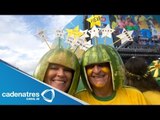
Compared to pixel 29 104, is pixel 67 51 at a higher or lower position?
higher

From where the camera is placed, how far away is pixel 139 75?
468 cm

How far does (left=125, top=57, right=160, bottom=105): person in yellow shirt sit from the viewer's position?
4.61 m

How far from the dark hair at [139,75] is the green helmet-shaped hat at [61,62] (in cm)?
59

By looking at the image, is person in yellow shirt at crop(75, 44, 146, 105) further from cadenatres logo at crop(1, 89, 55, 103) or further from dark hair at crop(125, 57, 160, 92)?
cadenatres logo at crop(1, 89, 55, 103)

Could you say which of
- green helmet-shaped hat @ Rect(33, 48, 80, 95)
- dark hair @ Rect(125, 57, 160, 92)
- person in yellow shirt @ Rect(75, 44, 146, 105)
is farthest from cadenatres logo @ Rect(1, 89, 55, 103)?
dark hair @ Rect(125, 57, 160, 92)

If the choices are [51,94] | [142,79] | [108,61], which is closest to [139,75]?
[142,79]

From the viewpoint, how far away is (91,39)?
473cm

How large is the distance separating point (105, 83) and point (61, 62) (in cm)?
56
